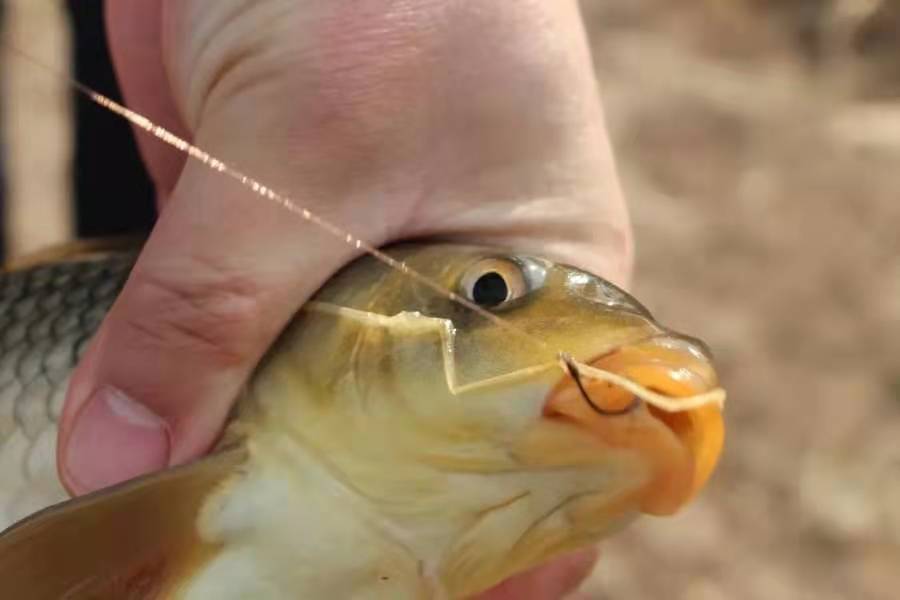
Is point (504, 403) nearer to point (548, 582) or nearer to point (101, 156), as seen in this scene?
point (548, 582)

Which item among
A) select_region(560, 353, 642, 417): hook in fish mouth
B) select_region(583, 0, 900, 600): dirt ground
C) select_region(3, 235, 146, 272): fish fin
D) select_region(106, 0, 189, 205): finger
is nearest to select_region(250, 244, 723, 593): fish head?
select_region(560, 353, 642, 417): hook in fish mouth

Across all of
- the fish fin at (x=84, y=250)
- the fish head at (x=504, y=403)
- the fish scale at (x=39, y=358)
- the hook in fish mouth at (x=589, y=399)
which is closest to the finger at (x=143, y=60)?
the fish fin at (x=84, y=250)

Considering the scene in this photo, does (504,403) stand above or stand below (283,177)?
below

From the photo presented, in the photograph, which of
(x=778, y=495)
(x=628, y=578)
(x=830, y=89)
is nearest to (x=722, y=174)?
(x=830, y=89)

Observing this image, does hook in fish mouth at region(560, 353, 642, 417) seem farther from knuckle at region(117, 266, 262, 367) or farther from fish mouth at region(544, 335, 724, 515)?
knuckle at region(117, 266, 262, 367)

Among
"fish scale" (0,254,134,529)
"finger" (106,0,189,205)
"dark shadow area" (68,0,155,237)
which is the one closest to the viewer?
"fish scale" (0,254,134,529)

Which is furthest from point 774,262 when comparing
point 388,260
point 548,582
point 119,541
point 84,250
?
point 119,541

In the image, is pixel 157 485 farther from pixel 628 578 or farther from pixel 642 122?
pixel 642 122
